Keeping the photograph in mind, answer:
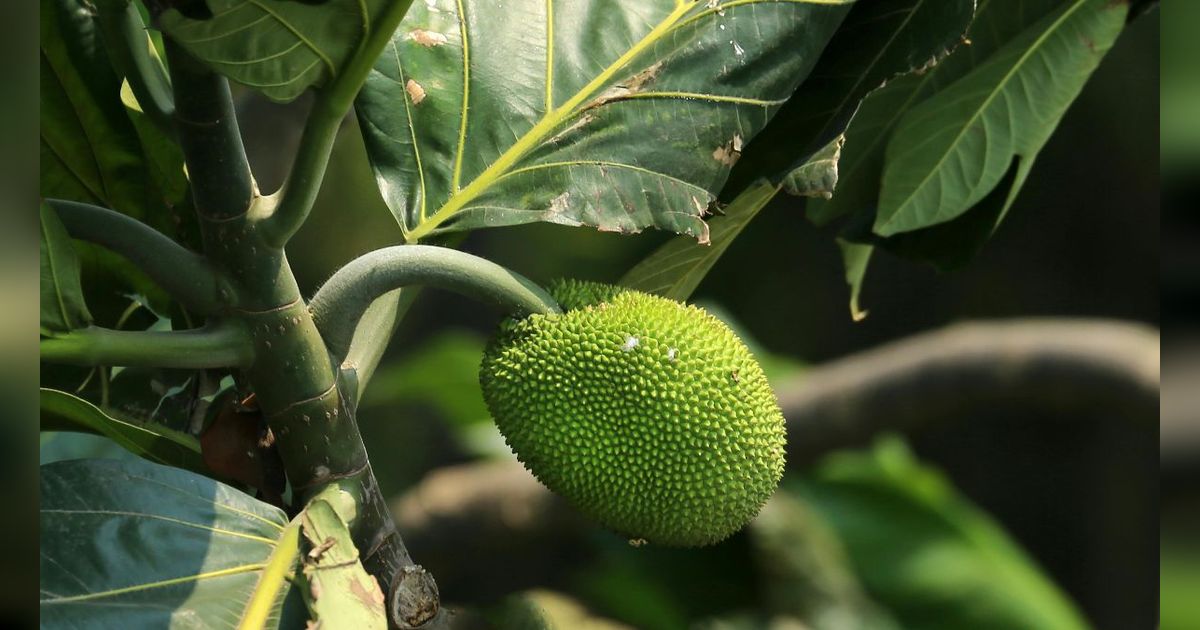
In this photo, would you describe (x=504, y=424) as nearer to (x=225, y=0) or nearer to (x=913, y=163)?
(x=225, y=0)

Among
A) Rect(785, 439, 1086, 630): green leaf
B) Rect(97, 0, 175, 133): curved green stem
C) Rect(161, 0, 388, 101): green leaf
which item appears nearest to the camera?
Rect(161, 0, 388, 101): green leaf

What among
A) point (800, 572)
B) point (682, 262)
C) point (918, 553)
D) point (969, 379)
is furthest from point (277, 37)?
point (918, 553)

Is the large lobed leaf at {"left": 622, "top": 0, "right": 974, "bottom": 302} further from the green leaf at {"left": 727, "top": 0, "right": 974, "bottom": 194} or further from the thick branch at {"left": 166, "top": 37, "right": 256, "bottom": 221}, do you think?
the thick branch at {"left": 166, "top": 37, "right": 256, "bottom": 221}

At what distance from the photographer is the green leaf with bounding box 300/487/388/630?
0.46 meters

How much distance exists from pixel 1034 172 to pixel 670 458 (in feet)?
8.01

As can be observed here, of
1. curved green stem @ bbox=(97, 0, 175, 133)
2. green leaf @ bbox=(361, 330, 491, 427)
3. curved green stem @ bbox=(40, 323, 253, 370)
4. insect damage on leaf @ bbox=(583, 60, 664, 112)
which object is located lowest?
curved green stem @ bbox=(40, 323, 253, 370)

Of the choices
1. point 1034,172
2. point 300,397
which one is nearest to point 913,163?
point 300,397

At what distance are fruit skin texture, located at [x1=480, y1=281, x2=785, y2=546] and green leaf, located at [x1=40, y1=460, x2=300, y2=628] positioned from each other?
0.38ft

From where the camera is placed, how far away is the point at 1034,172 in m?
2.74

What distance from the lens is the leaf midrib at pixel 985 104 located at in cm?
77

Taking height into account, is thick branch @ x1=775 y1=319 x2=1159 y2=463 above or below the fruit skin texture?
above

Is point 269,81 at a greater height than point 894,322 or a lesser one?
lesser

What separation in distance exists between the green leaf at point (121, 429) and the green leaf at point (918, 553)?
1.53 metres

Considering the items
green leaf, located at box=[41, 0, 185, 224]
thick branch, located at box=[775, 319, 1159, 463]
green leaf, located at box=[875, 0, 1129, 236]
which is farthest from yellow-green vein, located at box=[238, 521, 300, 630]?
thick branch, located at box=[775, 319, 1159, 463]
